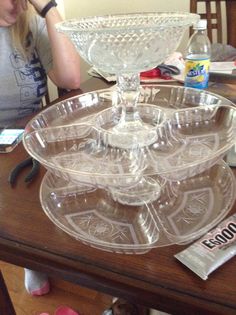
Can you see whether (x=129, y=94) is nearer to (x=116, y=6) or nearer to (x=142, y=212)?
(x=142, y=212)

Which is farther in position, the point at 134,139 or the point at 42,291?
the point at 42,291

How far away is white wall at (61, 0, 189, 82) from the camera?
1.84 m

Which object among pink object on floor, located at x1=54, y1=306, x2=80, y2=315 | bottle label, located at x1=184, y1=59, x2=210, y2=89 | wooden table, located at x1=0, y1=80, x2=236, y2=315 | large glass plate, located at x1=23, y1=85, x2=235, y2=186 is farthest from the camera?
pink object on floor, located at x1=54, y1=306, x2=80, y2=315

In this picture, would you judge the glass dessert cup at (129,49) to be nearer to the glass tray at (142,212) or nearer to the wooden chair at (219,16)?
the glass tray at (142,212)

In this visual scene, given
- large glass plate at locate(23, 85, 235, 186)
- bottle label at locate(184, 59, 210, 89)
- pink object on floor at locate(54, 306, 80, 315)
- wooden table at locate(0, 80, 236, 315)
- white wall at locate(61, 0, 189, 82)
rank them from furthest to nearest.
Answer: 1. white wall at locate(61, 0, 189, 82)
2. pink object on floor at locate(54, 306, 80, 315)
3. bottle label at locate(184, 59, 210, 89)
4. large glass plate at locate(23, 85, 235, 186)
5. wooden table at locate(0, 80, 236, 315)

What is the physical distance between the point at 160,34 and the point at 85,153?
0.24 meters

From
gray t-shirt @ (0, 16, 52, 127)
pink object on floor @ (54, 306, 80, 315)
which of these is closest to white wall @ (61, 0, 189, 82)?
gray t-shirt @ (0, 16, 52, 127)

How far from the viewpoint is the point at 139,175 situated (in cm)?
45

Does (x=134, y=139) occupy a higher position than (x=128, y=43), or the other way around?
(x=128, y=43)

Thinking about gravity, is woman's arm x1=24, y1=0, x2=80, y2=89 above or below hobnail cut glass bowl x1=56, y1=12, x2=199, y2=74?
below

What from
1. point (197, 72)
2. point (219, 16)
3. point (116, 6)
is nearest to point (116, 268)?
point (197, 72)

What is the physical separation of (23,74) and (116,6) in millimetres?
1052

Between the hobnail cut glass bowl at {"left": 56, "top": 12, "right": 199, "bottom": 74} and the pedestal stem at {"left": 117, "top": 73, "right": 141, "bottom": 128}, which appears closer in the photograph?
the hobnail cut glass bowl at {"left": 56, "top": 12, "right": 199, "bottom": 74}

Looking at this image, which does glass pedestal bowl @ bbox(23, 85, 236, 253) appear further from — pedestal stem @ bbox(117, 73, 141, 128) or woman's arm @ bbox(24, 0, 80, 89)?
woman's arm @ bbox(24, 0, 80, 89)
